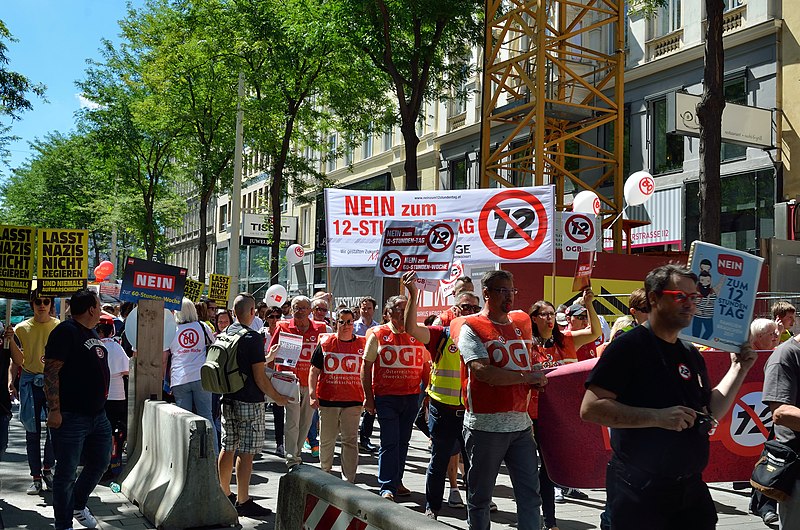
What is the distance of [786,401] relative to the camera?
16.4ft

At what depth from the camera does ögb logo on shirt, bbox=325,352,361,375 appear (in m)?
8.93

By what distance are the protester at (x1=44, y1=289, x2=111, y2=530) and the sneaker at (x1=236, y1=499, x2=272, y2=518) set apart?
4.37 ft

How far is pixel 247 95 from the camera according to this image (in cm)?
3131

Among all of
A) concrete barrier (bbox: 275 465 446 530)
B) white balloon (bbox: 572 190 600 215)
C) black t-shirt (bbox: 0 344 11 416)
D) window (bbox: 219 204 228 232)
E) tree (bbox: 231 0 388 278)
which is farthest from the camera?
window (bbox: 219 204 228 232)

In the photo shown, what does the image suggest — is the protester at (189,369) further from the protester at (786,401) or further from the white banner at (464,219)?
the protester at (786,401)

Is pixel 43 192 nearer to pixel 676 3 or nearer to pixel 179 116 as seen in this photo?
pixel 179 116

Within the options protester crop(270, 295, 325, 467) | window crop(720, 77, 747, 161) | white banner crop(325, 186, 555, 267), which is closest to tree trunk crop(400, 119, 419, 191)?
white banner crop(325, 186, 555, 267)

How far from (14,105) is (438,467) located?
54.6 ft

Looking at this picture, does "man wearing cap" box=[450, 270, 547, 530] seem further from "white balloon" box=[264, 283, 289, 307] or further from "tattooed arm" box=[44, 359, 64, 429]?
"white balloon" box=[264, 283, 289, 307]

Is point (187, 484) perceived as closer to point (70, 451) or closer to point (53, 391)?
point (70, 451)

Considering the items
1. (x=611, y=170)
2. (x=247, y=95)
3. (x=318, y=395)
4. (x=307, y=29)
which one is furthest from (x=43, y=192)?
(x=318, y=395)

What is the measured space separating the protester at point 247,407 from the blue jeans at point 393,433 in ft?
3.18

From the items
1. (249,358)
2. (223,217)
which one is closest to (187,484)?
(249,358)

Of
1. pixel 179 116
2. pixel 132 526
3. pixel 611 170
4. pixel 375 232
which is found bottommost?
pixel 132 526
